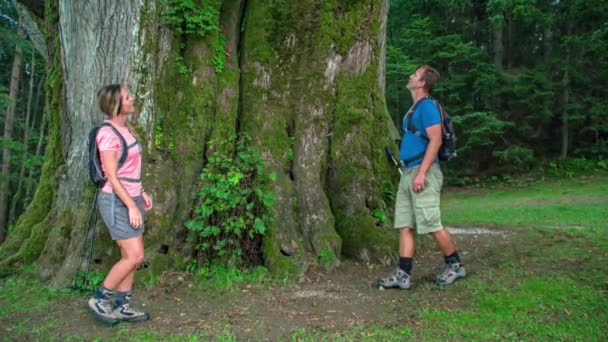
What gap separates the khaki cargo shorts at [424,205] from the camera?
175 inches

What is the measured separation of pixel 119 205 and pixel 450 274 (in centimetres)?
315

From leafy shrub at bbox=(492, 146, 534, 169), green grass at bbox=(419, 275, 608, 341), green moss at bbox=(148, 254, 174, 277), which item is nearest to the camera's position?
green grass at bbox=(419, 275, 608, 341)

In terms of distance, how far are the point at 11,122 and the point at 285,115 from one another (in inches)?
706

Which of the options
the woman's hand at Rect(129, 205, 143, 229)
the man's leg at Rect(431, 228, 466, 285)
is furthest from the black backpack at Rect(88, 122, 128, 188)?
the man's leg at Rect(431, 228, 466, 285)

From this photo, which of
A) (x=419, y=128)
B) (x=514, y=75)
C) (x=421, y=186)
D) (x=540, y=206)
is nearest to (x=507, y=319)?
(x=421, y=186)

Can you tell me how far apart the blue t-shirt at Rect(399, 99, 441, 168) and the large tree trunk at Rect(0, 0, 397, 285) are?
115 cm

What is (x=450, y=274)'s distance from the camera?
452cm

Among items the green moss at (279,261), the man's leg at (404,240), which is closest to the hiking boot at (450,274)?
the man's leg at (404,240)

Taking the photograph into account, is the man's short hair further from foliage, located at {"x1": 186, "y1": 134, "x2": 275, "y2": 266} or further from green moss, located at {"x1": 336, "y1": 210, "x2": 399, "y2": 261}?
foliage, located at {"x1": 186, "y1": 134, "x2": 275, "y2": 266}

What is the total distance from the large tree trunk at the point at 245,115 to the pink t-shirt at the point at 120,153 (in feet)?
3.86

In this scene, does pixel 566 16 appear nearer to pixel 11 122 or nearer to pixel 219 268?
pixel 219 268

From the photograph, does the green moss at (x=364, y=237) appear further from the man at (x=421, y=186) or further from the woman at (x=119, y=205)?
the woman at (x=119, y=205)

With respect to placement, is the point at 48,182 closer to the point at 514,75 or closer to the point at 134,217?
the point at 134,217

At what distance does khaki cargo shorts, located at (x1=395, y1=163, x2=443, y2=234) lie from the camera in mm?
4441
